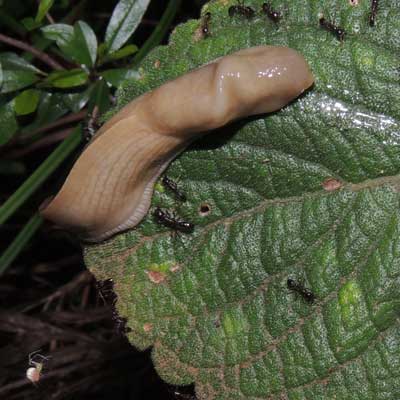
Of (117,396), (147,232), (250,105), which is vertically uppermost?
(250,105)

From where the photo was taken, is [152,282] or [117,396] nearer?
[152,282]

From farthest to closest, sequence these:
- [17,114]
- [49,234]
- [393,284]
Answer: [49,234] → [17,114] → [393,284]

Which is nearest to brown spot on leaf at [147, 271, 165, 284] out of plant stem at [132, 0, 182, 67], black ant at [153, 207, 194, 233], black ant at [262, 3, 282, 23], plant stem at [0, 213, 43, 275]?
black ant at [153, 207, 194, 233]

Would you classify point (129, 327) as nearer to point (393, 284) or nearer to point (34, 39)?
point (393, 284)

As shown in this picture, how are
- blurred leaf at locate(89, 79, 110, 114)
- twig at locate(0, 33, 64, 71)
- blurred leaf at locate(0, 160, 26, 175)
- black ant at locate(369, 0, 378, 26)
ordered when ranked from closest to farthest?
black ant at locate(369, 0, 378, 26), blurred leaf at locate(89, 79, 110, 114), twig at locate(0, 33, 64, 71), blurred leaf at locate(0, 160, 26, 175)

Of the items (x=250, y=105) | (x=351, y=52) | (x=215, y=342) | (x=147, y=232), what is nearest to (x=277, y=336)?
(x=215, y=342)

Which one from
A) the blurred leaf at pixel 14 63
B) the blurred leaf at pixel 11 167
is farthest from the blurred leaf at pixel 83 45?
the blurred leaf at pixel 11 167

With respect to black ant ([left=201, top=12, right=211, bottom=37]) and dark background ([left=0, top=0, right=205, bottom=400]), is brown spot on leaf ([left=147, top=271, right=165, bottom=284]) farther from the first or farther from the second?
dark background ([left=0, top=0, right=205, bottom=400])
